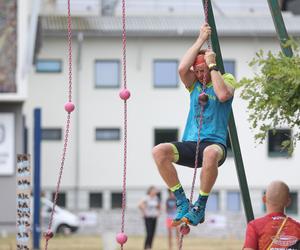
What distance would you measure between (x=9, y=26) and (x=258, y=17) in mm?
16236

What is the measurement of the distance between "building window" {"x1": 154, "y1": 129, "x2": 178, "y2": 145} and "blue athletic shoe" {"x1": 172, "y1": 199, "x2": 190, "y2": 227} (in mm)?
42203

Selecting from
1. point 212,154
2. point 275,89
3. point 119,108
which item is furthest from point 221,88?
point 119,108

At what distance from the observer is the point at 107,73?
51.4 m

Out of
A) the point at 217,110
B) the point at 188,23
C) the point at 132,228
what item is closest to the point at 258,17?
the point at 188,23

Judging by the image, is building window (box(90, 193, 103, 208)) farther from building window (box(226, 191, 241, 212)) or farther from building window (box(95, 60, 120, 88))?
building window (box(226, 191, 241, 212))

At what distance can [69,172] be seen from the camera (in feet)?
167

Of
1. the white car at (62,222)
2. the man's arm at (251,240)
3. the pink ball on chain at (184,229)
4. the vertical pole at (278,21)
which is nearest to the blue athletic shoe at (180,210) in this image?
the pink ball on chain at (184,229)

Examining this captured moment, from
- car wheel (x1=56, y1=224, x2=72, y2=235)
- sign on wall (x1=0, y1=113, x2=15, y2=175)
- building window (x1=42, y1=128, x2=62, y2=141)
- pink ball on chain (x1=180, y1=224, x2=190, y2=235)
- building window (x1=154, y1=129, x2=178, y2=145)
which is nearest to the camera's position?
pink ball on chain (x1=180, y1=224, x2=190, y2=235)

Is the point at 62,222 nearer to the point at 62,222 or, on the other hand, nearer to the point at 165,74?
the point at 62,222

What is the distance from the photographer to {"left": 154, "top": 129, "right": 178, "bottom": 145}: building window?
51531 millimetres

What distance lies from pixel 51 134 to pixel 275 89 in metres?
42.7

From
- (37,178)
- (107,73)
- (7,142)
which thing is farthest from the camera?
(107,73)

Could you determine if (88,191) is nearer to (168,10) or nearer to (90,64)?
(90,64)

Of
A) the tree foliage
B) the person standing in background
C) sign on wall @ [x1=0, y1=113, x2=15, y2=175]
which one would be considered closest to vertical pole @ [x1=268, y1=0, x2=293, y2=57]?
the tree foliage
